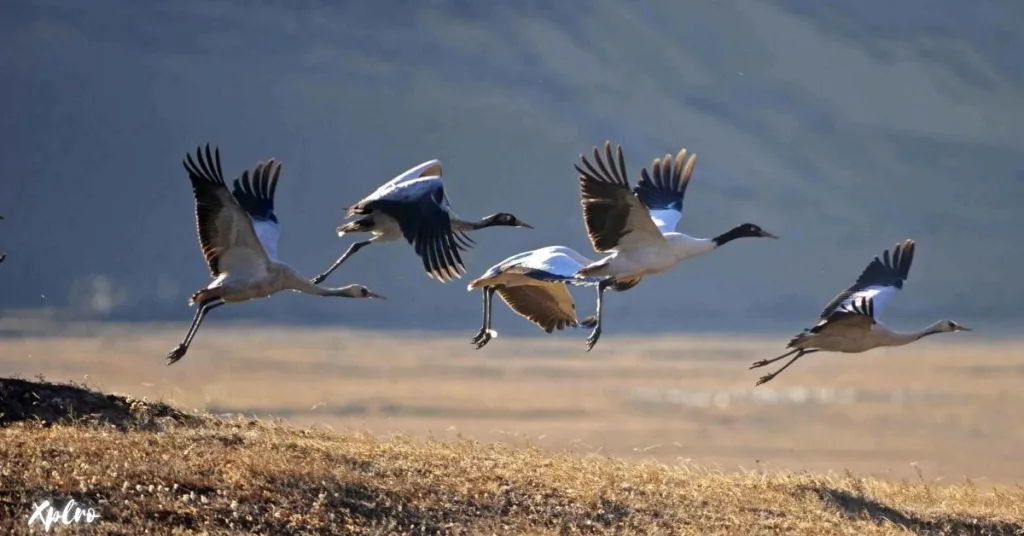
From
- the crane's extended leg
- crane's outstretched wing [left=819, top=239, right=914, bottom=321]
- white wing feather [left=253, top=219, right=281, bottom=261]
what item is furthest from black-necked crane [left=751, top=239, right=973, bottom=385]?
white wing feather [left=253, top=219, right=281, bottom=261]

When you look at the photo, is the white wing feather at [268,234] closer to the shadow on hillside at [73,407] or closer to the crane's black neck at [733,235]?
the shadow on hillside at [73,407]

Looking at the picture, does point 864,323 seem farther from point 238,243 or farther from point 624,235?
point 238,243

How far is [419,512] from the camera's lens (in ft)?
29.9

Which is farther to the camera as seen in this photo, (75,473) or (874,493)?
(874,493)

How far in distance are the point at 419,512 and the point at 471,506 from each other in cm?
43

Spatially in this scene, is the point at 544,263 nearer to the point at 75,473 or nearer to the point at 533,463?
the point at 533,463

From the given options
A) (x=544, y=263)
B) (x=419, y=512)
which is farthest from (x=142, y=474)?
(x=544, y=263)

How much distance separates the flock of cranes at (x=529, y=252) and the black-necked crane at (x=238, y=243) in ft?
0.03

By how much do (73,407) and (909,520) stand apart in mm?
6882

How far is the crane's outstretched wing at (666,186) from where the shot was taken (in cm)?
1416

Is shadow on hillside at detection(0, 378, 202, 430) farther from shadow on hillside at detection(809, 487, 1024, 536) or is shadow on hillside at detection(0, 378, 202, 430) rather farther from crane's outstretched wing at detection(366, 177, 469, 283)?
shadow on hillside at detection(809, 487, 1024, 536)

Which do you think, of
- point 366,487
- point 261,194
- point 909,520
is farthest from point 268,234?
point 909,520

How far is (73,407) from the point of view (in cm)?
1213

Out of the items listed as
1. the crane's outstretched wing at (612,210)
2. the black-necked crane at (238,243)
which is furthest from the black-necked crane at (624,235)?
the black-necked crane at (238,243)
